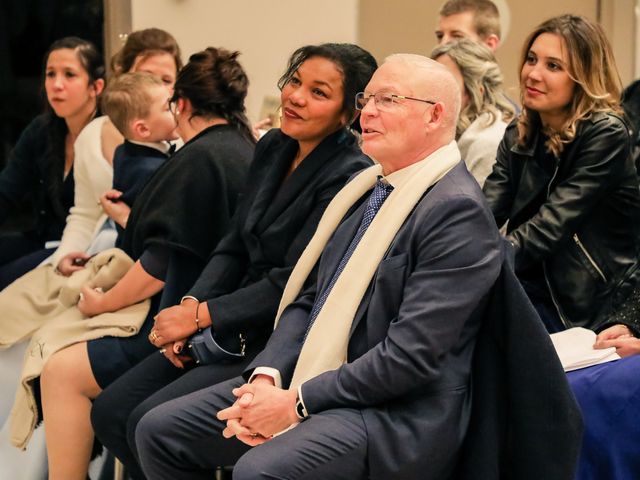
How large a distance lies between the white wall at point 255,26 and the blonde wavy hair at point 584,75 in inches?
119

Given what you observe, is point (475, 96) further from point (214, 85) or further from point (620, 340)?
point (620, 340)

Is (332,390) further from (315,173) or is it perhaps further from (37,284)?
(37,284)

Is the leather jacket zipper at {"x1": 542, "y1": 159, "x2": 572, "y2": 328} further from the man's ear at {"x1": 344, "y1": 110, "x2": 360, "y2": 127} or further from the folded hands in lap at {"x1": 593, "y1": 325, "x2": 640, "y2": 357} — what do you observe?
the man's ear at {"x1": 344, "y1": 110, "x2": 360, "y2": 127}

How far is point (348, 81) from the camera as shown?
3.26m

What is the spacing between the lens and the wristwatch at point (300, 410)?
2.54 m

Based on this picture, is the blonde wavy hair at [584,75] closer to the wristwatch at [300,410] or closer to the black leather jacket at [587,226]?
the black leather jacket at [587,226]

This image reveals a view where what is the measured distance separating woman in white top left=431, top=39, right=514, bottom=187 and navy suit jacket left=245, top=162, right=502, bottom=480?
1372mm

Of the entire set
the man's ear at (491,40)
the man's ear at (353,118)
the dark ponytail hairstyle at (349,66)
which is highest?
the dark ponytail hairstyle at (349,66)

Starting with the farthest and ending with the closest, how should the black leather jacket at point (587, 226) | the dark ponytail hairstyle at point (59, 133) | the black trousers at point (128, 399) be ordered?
the dark ponytail hairstyle at point (59, 133) < the black trousers at point (128, 399) < the black leather jacket at point (587, 226)

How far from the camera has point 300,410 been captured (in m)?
2.55

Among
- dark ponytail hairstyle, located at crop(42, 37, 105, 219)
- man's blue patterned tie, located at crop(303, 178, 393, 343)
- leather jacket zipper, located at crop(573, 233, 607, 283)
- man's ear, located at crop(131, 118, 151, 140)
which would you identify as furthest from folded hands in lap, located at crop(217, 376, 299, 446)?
dark ponytail hairstyle, located at crop(42, 37, 105, 219)

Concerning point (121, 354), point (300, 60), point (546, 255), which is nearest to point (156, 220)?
point (121, 354)

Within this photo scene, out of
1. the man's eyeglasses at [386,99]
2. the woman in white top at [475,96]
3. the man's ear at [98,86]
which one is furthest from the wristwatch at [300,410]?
the man's ear at [98,86]

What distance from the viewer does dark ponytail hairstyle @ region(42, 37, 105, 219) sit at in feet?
15.5
